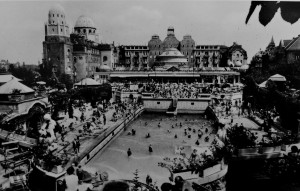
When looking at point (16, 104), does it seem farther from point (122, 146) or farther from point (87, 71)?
point (87, 71)

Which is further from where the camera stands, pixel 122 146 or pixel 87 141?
pixel 122 146

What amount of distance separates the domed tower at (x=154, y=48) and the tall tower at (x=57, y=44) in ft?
84.8

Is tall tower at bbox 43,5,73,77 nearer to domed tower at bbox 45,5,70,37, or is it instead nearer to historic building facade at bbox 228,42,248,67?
domed tower at bbox 45,5,70,37

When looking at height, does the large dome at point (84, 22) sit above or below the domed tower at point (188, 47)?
above

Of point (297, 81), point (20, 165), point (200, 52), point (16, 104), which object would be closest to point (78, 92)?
point (16, 104)

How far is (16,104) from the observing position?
76.8ft

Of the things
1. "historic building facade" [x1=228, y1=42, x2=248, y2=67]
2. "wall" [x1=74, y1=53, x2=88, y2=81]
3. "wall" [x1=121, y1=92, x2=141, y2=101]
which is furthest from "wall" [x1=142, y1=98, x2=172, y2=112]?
"historic building facade" [x1=228, y1=42, x2=248, y2=67]

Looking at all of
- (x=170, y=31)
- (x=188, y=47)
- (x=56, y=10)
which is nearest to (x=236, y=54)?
(x=188, y=47)

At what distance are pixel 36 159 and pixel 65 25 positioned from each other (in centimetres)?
5720

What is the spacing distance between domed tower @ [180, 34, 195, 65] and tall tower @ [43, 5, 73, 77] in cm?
3163

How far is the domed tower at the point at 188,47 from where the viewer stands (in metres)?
81.6

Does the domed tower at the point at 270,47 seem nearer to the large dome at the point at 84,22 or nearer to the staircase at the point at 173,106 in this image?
the staircase at the point at 173,106

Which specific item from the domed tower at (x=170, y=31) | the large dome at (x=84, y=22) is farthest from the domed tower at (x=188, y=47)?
the large dome at (x=84, y=22)

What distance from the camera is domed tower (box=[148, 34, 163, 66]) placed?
83.7 metres
